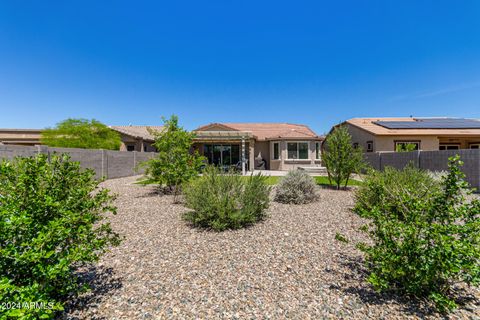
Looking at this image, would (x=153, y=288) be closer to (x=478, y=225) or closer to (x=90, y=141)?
(x=478, y=225)

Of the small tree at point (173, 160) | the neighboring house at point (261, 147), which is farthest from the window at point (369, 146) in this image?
the small tree at point (173, 160)

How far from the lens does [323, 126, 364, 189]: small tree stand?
10.1m

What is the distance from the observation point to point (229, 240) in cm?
473

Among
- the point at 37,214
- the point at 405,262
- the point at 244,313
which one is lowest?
the point at 244,313

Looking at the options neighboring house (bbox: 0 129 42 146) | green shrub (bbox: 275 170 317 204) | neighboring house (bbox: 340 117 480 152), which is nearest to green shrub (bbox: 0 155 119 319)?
green shrub (bbox: 275 170 317 204)

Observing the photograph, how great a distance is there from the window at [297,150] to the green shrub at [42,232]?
63.9ft

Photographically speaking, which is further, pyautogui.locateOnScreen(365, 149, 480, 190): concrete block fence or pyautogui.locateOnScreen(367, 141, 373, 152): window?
pyautogui.locateOnScreen(367, 141, 373, 152): window

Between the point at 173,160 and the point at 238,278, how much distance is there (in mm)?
6795

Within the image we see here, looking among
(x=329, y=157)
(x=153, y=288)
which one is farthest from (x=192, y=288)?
(x=329, y=157)

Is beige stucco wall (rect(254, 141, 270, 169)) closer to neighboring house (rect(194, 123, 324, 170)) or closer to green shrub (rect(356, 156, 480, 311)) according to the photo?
neighboring house (rect(194, 123, 324, 170))

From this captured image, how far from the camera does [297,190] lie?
26.6ft

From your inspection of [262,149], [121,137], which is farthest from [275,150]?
[121,137]

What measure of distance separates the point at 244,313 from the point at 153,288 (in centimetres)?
131

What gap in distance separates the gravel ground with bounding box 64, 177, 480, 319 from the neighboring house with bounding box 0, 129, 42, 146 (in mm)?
31861
